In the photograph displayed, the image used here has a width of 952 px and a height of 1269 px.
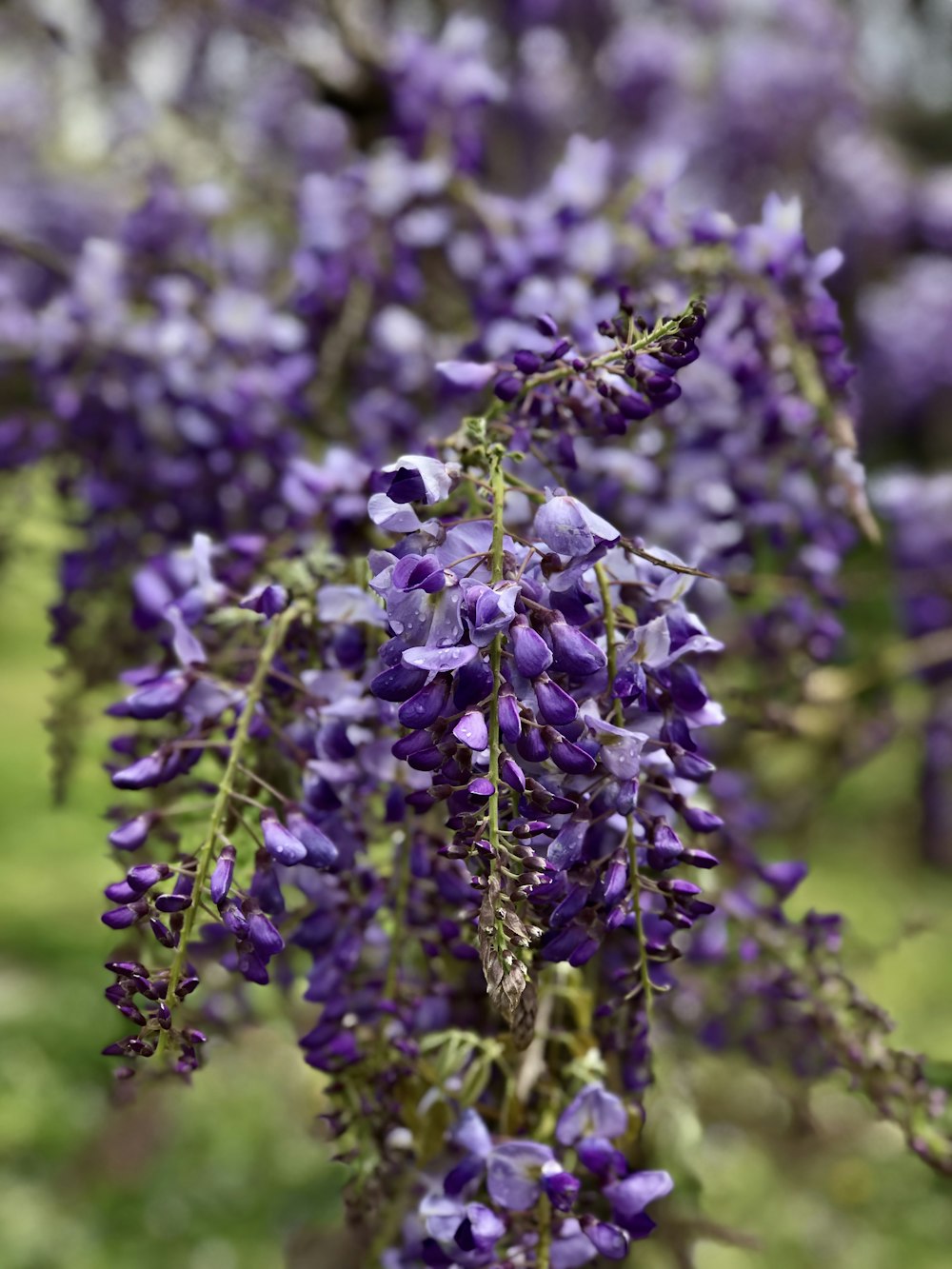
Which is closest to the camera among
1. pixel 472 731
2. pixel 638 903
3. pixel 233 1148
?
pixel 472 731

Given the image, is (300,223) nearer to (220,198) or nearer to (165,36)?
(220,198)

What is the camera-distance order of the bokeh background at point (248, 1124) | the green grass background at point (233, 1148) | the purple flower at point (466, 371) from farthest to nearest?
the green grass background at point (233, 1148), the bokeh background at point (248, 1124), the purple flower at point (466, 371)

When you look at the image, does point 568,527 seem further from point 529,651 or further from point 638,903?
point 638,903

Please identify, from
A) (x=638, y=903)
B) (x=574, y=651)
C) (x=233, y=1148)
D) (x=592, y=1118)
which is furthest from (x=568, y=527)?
(x=233, y=1148)

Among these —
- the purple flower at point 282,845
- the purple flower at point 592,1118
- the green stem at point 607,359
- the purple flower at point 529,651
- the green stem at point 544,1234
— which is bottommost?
the green stem at point 544,1234

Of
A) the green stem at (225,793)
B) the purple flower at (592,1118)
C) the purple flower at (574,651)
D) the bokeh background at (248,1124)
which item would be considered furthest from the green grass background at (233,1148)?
the purple flower at (574,651)

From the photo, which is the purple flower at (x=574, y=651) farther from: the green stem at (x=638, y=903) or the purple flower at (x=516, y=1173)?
the purple flower at (x=516, y=1173)

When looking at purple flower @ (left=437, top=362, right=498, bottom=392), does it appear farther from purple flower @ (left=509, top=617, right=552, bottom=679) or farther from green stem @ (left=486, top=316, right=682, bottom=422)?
purple flower @ (left=509, top=617, right=552, bottom=679)

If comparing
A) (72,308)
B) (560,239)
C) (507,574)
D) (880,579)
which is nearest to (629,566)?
(507,574)
